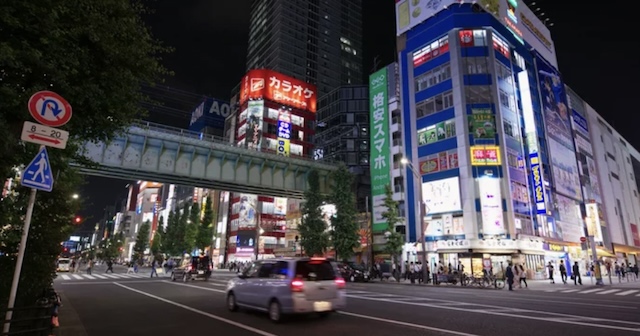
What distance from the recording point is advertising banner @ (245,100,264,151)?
3095 inches

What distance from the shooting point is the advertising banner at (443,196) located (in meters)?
38.3

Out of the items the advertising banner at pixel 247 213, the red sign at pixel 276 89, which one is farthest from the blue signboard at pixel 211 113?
the advertising banner at pixel 247 213

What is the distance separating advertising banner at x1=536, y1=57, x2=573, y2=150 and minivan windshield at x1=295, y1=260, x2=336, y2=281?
48.4 meters

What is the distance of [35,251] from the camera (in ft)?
35.8

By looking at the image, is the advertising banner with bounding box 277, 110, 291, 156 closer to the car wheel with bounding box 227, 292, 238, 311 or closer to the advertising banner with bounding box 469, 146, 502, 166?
the advertising banner with bounding box 469, 146, 502, 166

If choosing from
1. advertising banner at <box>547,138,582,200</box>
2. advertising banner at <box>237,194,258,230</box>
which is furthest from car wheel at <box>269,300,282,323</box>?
advertising banner at <box>237,194,258,230</box>

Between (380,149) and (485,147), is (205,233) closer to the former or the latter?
(380,149)

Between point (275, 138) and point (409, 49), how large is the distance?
1609 inches

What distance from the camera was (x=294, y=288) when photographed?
30.7 feet

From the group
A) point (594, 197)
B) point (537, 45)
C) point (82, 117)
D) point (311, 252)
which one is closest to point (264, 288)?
point (82, 117)

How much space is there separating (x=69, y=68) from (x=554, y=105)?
196ft

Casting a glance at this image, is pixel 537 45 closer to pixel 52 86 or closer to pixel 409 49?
pixel 409 49

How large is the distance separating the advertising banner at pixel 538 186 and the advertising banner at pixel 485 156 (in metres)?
5.19

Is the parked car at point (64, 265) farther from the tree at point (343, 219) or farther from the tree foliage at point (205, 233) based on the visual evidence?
the tree at point (343, 219)
